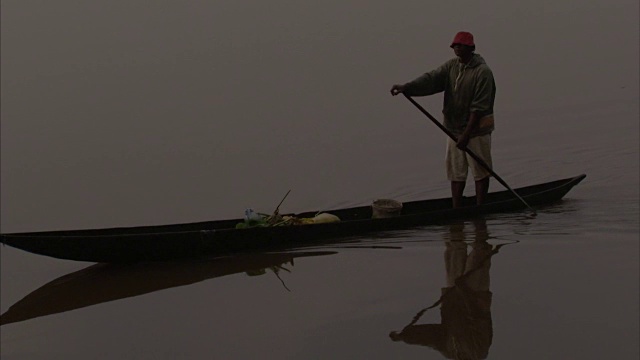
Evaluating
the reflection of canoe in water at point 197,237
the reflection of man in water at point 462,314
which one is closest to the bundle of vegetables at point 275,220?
the reflection of canoe in water at point 197,237

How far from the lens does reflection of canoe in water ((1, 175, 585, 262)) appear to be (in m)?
→ 5.70

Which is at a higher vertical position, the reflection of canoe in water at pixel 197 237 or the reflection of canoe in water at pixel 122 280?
the reflection of canoe in water at pixel 197 237

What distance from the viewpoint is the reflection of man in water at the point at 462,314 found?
401 centimetres

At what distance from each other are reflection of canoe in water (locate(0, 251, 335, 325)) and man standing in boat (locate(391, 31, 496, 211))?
5.99 ft

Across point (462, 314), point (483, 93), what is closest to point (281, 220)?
point (483, 93)

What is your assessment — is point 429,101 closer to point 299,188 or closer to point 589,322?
point 299,188

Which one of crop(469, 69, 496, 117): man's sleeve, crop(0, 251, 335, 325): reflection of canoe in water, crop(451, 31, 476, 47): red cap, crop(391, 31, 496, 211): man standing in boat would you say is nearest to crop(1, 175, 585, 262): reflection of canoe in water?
crop(0, 251, 335, 325): reflection of canoe in water

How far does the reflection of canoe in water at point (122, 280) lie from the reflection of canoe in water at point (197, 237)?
0.11 meters

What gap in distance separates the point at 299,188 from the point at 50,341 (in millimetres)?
5033

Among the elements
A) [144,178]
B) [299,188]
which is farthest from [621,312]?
[144,178]

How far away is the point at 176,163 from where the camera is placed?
1136cm

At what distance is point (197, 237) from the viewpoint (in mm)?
6105

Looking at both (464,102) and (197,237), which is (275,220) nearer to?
(197,237)

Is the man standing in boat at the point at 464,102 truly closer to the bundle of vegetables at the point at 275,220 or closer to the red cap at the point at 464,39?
the red cap at the point at 464,39
